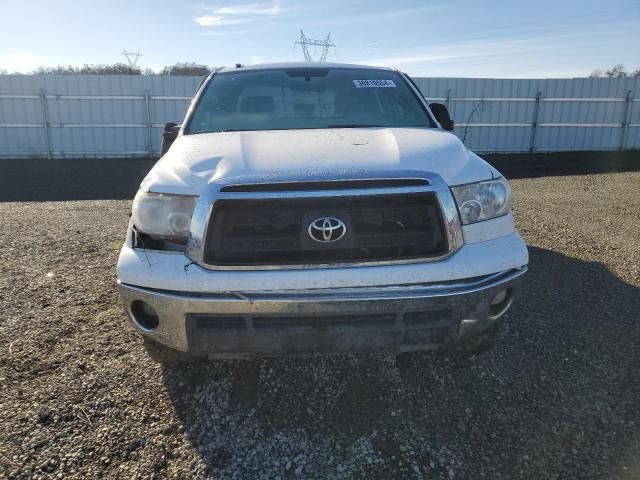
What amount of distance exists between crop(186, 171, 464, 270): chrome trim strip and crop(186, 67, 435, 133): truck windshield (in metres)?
1.25

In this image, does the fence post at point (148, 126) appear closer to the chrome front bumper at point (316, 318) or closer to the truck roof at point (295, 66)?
the truck roof at point (295, 66)

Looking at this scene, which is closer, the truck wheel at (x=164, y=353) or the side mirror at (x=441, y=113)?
the truck wheel at (x=164, y=353)

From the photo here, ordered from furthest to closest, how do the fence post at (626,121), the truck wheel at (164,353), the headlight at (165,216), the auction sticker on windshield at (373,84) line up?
1. the fence post at (626,121)
2. the auction sticker on windshield at (373,84)
3. the truck wheel at (164,353)
4. the headlight at (165,216)

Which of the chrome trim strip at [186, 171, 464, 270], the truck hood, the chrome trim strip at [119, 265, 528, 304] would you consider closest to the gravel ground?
the chrome trim strip at [119, 265, 528, 304]

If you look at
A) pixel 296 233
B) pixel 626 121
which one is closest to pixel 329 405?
pixel 296 233

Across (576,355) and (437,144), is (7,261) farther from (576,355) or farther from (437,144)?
(576,355)

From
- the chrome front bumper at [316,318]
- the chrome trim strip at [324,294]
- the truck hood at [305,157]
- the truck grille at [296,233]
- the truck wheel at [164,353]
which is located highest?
the truck hood at [305,157]

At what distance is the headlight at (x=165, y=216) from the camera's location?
2391 millimetres

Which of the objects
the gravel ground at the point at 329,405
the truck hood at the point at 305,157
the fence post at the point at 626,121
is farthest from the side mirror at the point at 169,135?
the fence post at the point at 626,121

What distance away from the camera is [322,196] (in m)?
2.29

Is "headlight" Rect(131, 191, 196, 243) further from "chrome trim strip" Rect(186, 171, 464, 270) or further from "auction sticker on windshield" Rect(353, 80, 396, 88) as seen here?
"auction sticker on windshield" Rect(353, 80, 396, 88)

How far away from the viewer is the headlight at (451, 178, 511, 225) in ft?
8.15

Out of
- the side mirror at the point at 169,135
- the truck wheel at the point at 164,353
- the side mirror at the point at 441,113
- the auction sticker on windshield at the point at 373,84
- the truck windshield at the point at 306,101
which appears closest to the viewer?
the truck wheel at the point at 164,353

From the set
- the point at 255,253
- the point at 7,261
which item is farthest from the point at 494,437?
the point at 7,261
